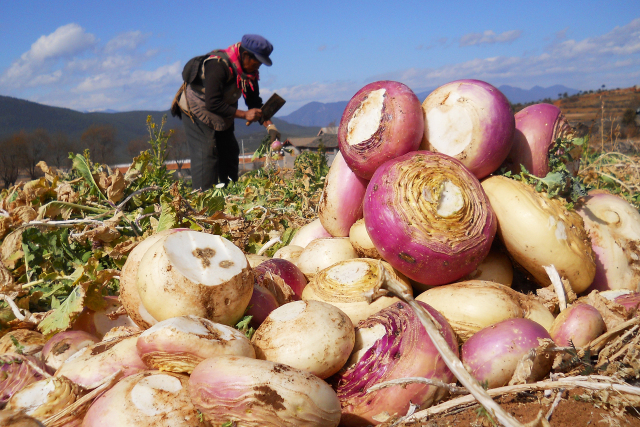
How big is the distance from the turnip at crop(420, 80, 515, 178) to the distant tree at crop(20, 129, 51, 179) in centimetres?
1453

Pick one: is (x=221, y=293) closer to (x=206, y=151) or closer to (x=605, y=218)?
(x=605, y=218)

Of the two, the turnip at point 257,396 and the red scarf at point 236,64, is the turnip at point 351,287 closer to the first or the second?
the turnip at point 257,396

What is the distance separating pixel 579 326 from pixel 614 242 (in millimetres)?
907

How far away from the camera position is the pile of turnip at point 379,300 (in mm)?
1381

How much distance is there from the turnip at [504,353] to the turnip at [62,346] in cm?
167

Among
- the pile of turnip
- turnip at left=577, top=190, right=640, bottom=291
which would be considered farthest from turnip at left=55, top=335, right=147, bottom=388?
turnip at left=577, top=190, right=640, bottom=291

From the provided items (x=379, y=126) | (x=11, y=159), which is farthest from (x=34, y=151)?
(x=379, y=126)

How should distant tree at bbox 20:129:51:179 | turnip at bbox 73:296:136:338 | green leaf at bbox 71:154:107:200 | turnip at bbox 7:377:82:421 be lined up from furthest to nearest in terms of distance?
distant tree at bbox 20:129:51:179 → green leaf at bbox 71:154:107:200 → turnip at bbox 73:296:136:338 → turnip at bbox 7:377:82:421

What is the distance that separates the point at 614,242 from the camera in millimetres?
2422

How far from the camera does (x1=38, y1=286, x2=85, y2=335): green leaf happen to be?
207 cm

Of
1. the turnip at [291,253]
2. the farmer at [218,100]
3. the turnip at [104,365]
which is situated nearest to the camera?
the turnip at [104,365]

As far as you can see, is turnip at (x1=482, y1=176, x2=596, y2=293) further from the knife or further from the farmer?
the knife

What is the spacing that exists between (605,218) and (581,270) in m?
0.51

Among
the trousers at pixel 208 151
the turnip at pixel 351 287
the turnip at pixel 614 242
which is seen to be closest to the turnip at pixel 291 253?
the turnip at pixel 351 287
